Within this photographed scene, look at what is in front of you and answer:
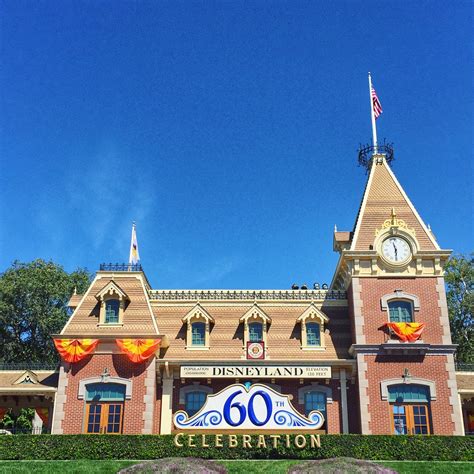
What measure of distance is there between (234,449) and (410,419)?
8887 millimetres

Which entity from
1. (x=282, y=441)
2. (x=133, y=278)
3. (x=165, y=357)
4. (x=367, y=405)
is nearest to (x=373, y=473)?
(x=282, y=441)

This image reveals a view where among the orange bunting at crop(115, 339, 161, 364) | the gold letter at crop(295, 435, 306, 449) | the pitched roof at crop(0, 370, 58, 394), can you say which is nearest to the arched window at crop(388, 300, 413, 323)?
the gold letter at crop(295, 435, 306, 449)

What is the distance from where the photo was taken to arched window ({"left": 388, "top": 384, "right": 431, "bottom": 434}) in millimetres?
27500

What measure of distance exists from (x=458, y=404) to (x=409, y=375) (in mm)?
2508

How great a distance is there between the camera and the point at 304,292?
3259 cm

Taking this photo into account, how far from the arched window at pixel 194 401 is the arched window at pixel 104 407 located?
3.19 meters

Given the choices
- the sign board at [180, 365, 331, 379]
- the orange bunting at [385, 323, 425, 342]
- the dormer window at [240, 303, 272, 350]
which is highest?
the dormer window at [240, 303, 272, 350]

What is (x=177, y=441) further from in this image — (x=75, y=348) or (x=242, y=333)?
(x=242, y=333)

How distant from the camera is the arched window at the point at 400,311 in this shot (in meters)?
29.5

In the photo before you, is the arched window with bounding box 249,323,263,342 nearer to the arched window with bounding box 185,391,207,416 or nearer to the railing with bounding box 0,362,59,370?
the arched window with bounding box 185,391,207,416

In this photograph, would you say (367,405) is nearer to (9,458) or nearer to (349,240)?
(349,240)

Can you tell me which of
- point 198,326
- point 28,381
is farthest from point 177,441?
point 28,381

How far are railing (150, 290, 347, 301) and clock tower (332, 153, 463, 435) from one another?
195cm

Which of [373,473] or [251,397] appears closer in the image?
[373,473]
